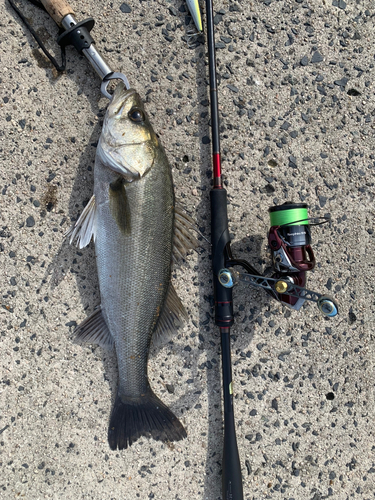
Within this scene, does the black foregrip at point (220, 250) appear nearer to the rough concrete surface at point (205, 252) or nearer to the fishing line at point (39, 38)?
the rough concrete surface at point (205, 252)

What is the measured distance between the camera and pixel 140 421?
192cm

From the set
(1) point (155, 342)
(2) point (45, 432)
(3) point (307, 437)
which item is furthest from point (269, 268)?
(2) point (45, 432)

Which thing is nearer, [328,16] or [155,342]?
[155,342]

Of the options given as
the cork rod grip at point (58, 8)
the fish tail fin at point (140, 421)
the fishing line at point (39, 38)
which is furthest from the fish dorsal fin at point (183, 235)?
the cork rod grip at point (58, 8)

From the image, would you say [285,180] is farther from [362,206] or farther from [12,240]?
[12,240]

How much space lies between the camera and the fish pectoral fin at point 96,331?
1.93m

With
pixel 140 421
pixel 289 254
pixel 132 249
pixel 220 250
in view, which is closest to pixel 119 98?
pixel 132 249

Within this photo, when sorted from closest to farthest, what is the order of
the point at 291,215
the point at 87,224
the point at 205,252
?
the point at 291,215 < the point at 87,224 < the point at 205,252

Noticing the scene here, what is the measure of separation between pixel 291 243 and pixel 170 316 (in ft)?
2.54

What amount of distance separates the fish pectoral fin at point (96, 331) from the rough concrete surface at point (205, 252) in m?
0.11

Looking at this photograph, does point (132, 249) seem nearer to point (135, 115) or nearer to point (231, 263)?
point (231, 263)

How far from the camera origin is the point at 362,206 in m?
2.13

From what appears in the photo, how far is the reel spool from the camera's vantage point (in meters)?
1.75

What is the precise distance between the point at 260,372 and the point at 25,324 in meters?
1.44
